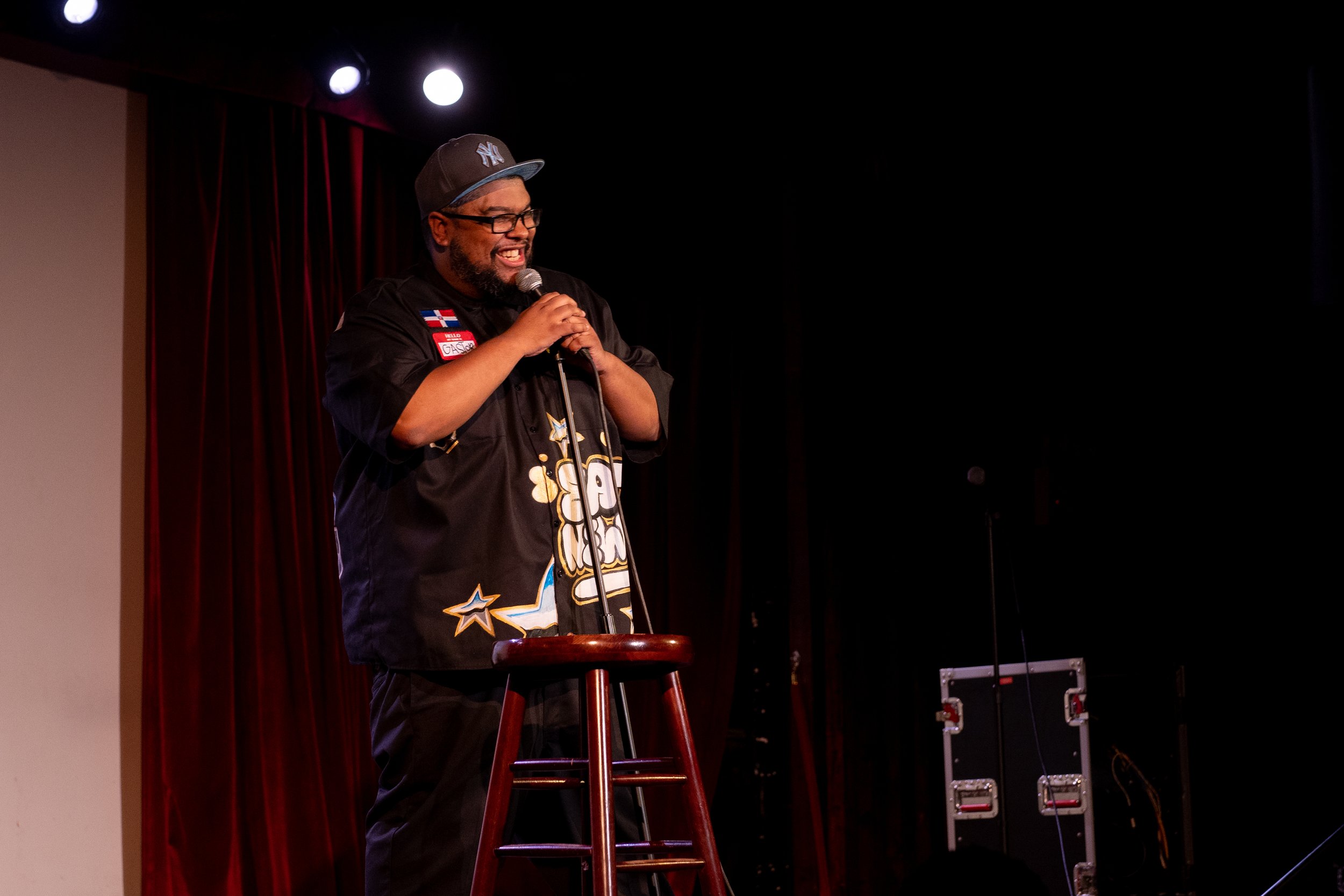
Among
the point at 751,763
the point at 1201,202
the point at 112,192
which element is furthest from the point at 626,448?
the point at 1201,202

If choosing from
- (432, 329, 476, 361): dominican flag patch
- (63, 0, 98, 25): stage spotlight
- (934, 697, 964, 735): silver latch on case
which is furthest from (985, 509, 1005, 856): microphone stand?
(63, 0, 98, 25): stage spotlight

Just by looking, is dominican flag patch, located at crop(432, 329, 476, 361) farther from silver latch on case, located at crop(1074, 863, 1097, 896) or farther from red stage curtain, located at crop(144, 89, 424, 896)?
silver latch on case, located at crop(1074, 863, 1097, 896)

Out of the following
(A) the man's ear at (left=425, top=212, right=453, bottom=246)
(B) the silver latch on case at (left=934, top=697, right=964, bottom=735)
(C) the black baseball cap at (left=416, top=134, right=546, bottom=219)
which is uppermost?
(C) the black baseball cap at (left=416, top=134, right=546, bottom=219)

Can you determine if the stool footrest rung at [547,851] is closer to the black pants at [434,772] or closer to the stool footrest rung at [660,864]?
the stool footrest rung at [660,864]

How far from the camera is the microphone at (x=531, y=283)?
2115mm

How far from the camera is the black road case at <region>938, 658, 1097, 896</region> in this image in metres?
3.89

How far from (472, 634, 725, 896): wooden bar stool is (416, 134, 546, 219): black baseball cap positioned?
3.01ft

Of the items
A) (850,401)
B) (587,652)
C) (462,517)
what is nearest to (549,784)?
(587,652)

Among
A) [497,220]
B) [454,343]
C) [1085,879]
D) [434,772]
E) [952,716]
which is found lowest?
[1085,879]

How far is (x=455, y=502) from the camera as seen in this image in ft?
6.70

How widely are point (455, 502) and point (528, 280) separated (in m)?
0.42

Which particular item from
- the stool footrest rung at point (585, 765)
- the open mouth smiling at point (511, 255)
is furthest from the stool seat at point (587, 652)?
the open mouth smiling at point (511, 255)

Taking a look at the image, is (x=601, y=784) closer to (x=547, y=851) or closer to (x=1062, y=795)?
(x=547, y=851)

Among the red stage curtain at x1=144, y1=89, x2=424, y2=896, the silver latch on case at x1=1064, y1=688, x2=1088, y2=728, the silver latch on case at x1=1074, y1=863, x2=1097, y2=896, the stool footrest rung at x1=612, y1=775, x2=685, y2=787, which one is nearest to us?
the stool footrest rung at x1=612, y1=775, x2=685, y2=787
